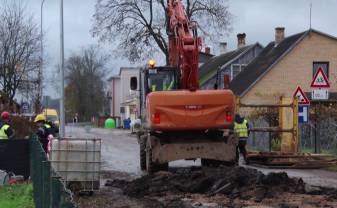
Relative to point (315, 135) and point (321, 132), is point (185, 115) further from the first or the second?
point (321, 132)

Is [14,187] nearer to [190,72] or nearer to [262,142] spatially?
[190,72]

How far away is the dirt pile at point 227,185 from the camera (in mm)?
12383

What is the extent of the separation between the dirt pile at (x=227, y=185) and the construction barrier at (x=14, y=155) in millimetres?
2926

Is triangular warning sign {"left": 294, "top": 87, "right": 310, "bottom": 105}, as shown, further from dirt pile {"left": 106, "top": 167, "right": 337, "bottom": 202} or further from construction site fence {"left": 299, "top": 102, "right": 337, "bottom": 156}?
dirt pile {"left": 106, "top": 167, "right": 337, "bottom": 202}

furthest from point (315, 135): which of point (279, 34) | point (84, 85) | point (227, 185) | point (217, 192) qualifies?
point (84, 85)

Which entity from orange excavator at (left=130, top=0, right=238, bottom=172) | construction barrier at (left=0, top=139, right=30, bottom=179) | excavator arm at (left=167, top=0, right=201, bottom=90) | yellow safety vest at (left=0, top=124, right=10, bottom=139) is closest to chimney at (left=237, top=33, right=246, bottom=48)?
excavator arm at (left=167, top=0, right=201, bottom=90)

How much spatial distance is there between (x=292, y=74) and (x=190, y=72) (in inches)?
1272

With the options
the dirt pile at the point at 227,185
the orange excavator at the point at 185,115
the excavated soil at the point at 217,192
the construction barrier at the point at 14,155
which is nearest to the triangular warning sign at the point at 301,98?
the orange excavator at the point at 185,115

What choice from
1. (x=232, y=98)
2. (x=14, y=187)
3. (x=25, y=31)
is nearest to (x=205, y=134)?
(x=232, y=98)

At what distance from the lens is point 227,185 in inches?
505

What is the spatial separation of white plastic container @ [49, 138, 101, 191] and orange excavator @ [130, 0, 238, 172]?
10.0ft

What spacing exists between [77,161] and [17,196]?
67.2 inches

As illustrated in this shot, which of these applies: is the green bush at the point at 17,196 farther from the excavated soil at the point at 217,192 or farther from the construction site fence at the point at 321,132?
the construction site fence at the point at 321,132

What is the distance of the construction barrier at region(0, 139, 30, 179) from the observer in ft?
52.1
